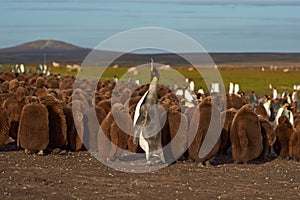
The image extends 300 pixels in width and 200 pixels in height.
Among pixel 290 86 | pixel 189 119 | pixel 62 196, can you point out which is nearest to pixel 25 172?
pixel 62 196

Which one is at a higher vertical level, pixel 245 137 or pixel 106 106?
pixel 106 106

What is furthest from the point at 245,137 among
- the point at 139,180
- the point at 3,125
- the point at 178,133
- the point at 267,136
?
the point at 3,125

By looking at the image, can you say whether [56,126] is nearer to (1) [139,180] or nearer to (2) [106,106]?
(2) [106,106]

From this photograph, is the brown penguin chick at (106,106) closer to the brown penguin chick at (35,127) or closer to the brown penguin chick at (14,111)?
the brown penguin chick at (14,111)

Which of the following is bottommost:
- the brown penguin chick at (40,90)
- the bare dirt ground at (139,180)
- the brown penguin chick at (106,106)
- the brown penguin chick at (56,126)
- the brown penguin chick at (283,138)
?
the bare dirt ground at (139,180)

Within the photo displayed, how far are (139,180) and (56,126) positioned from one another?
2277 mm

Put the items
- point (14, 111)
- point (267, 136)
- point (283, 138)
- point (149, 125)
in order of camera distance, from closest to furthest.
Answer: point (149, 125)
point (267, 136)
point (283, 138)
point (14, 111)

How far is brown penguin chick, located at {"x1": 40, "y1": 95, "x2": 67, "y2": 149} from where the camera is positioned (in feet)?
32.4

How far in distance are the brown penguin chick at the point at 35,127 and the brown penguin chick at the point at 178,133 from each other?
1816 mm

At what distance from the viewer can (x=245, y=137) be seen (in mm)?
9398

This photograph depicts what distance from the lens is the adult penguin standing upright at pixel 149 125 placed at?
9102mm

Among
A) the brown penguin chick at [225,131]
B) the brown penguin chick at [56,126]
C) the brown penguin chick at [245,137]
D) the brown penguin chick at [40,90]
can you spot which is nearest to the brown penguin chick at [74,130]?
the brown penguin chick at [56,126]

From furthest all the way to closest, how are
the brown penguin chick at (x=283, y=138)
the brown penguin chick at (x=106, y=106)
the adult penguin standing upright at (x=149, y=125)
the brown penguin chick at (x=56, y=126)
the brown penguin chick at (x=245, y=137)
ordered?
the brown penguin chick at (x=106, y=106) → the brown penguin chick at (x=283, y=138) → the brown penguin chick at (x=56, y=126) → the brown penguin chick at (x=245, y=137) → the adult penguin standing upright at (x=149, y=125)

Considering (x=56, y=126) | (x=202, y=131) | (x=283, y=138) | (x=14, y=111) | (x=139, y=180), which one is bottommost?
(x=139, y=180)
